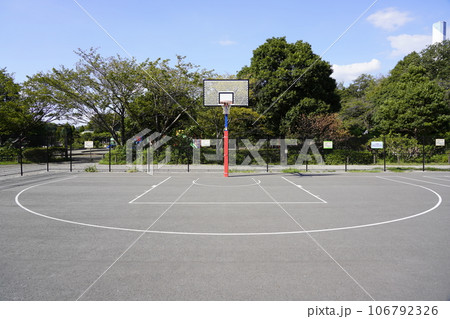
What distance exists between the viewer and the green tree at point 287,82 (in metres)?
26.0

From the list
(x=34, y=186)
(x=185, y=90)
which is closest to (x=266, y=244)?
(x=34, y=186)

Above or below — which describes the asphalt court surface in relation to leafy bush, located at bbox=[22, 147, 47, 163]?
below

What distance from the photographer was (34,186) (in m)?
13.4

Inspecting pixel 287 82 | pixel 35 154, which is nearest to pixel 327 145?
pixel 287 82

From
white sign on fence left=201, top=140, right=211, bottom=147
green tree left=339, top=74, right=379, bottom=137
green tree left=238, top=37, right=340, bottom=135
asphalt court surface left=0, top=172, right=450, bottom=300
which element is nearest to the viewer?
asphalt court surface left=0, top=172, right=450, bottom=300

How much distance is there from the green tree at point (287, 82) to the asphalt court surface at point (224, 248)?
1700 centimetres

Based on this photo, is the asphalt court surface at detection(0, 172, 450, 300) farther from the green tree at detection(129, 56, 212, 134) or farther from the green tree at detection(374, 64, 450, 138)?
the green tree at detection(374, 64, 450, 138)

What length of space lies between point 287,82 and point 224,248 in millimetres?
23320

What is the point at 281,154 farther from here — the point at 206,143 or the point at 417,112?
the point at 417,112

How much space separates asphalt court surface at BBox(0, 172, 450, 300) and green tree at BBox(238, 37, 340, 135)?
17000 millimetres

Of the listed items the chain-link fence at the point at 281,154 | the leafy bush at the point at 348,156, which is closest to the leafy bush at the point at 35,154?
the chain-link fence at the point at 281,154

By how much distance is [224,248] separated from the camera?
5.41 meters

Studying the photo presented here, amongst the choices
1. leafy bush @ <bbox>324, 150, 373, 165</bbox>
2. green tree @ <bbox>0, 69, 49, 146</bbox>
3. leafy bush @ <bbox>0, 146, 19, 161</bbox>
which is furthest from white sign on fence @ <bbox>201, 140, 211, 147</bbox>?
leafy bush @ <bbox>0, 146, 19, 161</bbox>

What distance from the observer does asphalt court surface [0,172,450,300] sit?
383 centimetres
